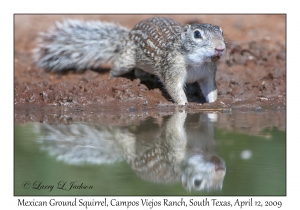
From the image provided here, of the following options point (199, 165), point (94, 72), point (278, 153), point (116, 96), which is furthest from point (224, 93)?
point (199, 165)

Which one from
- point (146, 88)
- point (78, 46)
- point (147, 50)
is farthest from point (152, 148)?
point (78, 46)

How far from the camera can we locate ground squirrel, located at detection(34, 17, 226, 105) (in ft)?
24.3

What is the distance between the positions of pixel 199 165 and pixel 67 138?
5.54 feet

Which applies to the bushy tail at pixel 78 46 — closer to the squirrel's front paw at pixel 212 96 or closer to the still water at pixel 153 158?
the squirrel's front paw at pixel 212 96

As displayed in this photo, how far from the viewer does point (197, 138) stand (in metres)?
5.77

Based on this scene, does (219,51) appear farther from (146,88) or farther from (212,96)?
(146,88)

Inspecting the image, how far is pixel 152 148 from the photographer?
540cm

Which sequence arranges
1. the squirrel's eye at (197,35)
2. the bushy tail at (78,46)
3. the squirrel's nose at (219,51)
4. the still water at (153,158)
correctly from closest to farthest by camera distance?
the still water at (153,158) < the squirrel's nose at (219,51) < the squirrel's eye at (197,35) < the bushy tail at (78,46)

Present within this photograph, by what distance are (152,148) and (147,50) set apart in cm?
325

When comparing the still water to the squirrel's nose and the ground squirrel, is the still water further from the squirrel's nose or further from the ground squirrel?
the ground squirrel

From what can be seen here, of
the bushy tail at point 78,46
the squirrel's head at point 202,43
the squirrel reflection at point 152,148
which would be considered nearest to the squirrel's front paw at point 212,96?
the squirrel's head at point 202,43

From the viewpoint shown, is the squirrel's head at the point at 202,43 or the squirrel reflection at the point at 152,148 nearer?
the squirrel reflection at the point at 152,148

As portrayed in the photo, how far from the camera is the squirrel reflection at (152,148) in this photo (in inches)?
186

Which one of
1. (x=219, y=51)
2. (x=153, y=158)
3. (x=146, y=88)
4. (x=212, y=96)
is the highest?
(x=219, y=51)
